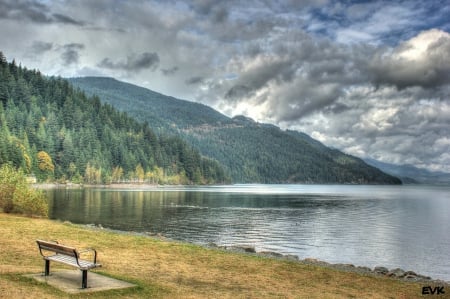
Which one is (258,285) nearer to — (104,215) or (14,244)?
(14,244)

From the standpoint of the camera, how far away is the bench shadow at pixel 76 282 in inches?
715

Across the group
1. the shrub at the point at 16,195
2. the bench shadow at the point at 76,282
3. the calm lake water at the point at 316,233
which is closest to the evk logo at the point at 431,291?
the bench shadow at the point at 76,282

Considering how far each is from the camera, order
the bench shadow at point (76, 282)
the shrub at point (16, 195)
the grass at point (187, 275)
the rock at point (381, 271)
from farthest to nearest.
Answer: the shrub at point (16, 195)
the rock at point (381, 271)
the grass at point (187, 275)
the bench shadow at point (76, 282)

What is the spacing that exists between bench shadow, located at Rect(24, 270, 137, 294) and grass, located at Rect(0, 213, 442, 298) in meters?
0.49

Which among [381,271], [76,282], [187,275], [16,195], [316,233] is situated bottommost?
[316,233]

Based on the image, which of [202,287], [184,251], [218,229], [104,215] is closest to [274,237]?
[218,229]

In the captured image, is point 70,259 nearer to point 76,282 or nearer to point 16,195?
point 76,282

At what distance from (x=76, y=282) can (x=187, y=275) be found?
672cm

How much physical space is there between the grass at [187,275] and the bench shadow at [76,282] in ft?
1.61

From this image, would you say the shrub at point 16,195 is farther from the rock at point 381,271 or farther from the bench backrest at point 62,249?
the rock at point 381,271

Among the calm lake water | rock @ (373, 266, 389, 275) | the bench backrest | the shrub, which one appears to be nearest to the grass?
the bench backrest

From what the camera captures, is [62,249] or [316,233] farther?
[316,233]

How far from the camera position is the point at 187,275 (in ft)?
79.0

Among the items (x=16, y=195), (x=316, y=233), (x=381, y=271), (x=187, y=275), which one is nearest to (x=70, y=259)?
(x=187, y=275)
